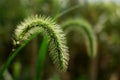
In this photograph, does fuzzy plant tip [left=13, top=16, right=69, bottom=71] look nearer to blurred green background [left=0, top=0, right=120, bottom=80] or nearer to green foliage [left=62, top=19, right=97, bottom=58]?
green foliage [left=62, top=19, right=97, bottom=58]

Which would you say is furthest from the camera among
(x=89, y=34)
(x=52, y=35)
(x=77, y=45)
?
(x=77, y=45)

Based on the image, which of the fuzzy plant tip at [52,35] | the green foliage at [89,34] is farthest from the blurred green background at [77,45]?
the fuzzy plant tip at [52,35]

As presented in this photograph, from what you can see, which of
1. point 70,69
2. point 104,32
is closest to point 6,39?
point 70,69

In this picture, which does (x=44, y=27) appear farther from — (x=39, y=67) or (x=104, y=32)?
(x=104, y=32)

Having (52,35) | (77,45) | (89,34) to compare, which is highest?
(77,45)

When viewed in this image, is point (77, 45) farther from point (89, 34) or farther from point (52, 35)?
point (52, 35)

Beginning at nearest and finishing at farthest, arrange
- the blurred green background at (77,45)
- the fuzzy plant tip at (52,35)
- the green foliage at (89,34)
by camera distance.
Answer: the fuzzy plant tip at (52,35), the green foliage at (89,34), the blurred green background at (77,45)

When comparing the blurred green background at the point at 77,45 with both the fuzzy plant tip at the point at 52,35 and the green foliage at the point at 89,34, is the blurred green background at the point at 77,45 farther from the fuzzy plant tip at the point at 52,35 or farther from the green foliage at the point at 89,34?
the fuzzy plant tip at the point at 52,35

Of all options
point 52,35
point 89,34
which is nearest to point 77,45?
point 89,34
